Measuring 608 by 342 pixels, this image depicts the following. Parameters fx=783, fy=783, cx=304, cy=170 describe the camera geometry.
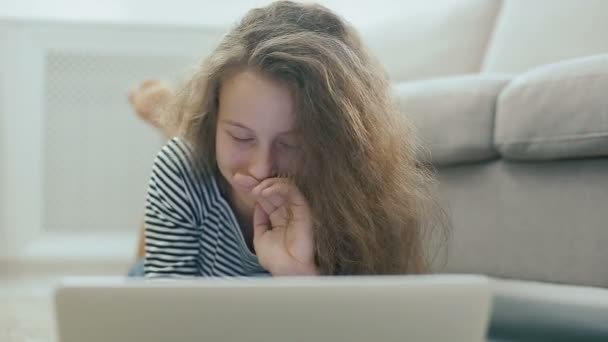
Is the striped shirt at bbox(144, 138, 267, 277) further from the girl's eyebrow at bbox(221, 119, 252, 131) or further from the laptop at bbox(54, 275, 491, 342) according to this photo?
the laptop at bbox(54, 275, 491, 342)

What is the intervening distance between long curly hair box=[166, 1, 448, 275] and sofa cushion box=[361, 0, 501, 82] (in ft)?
2.52

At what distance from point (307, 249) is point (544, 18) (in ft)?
3.02

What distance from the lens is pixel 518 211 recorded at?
1179mm

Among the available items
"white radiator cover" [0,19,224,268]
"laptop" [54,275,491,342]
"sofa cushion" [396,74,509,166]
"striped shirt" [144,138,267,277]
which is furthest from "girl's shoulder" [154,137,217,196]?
"white radiator cover" [0,19,224,268]

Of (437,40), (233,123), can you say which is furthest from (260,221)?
(437,40)

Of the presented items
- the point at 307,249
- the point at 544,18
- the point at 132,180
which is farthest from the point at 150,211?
the point at 132,180

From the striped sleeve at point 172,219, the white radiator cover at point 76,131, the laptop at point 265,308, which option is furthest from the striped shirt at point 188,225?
the white radiator cover at point 76,131

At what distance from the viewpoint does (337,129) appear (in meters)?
0.93

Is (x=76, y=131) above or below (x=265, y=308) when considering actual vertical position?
below

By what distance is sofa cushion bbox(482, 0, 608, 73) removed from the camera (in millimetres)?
1440

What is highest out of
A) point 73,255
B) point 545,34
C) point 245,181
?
point 545,34

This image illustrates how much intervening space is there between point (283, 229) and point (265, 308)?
46 centimetres

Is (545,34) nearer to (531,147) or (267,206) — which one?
(531,147)

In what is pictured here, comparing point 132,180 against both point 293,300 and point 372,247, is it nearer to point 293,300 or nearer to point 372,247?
point 372,247
